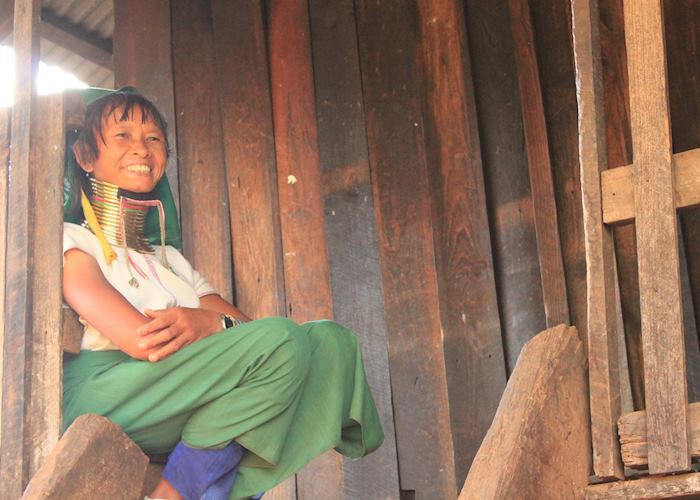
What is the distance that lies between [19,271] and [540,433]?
163cm

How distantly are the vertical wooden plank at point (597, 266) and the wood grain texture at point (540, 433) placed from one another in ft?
0.20

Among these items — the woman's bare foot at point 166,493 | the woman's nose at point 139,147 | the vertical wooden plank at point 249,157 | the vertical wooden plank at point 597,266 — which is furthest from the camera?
the vertical wooden plank at point 249,157

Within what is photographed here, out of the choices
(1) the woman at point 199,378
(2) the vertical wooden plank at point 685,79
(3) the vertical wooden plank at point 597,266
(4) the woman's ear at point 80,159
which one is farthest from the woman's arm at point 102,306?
(2) the vertical wooden plank at point 685,79

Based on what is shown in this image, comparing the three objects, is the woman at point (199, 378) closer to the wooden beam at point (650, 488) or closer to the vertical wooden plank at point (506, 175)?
the wooden beam at point (650, 488)

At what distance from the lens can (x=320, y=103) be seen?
5445mm

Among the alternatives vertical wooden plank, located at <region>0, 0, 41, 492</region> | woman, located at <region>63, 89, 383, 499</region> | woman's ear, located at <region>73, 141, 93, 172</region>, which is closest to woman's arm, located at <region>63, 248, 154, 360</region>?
woman, located at <region>63, 89, 383, 499</region>

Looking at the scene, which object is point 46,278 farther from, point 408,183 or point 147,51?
point 147,51

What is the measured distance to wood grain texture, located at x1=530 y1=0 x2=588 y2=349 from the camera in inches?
191

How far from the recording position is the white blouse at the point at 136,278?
12.9 feet

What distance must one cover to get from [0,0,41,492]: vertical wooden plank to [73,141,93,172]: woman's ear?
1.09ft

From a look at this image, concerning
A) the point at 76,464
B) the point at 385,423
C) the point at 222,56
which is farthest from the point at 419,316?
the point at 76,464

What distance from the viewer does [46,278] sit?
150 inches

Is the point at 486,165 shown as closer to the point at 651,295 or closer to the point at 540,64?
the point at 540,64

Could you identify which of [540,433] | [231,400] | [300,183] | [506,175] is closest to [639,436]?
[540,433]
